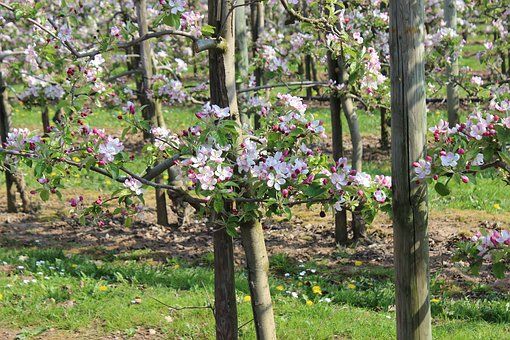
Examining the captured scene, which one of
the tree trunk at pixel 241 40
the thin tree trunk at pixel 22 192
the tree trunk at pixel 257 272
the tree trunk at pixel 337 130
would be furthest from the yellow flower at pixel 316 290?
the thin tree trunk at pixel 22 192

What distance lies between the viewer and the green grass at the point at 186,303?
480cm

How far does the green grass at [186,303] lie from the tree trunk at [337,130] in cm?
65

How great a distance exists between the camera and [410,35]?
2.81m

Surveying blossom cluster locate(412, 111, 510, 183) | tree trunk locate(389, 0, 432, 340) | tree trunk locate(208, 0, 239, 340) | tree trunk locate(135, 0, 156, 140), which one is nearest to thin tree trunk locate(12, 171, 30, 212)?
tree trunk locate(135, 0, 156, 140)

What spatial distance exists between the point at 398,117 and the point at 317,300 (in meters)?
2.94

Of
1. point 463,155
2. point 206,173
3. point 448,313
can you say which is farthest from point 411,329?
point 448,313

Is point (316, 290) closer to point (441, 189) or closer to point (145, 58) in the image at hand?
point (441, 189)

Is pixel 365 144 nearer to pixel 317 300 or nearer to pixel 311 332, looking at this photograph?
pixel 317 300

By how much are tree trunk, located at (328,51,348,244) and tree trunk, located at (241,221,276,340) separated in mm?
3172

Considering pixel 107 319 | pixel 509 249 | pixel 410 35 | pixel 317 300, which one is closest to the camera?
pixel 509 249

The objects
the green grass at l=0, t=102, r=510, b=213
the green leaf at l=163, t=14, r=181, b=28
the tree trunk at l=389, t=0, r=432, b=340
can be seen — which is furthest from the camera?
the green grass at l=0, t=102, r=510, b=213

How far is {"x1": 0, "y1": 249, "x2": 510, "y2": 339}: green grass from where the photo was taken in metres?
4.80

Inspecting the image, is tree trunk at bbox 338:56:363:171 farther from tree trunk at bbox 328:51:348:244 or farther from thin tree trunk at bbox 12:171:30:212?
thin tree trunk at bbox 12:171:30:212

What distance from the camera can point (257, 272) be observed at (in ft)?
11.6
